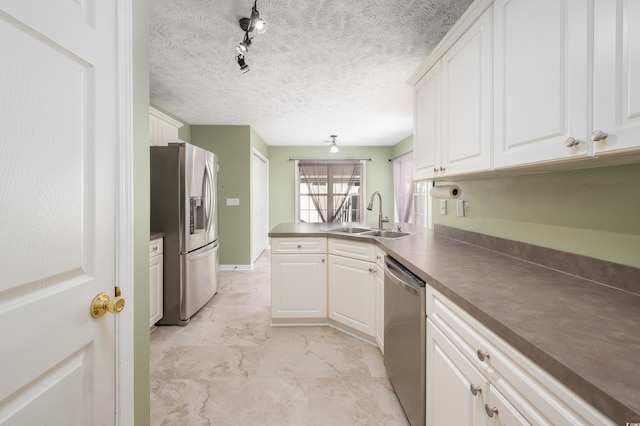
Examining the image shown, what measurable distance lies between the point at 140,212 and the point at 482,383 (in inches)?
52.3

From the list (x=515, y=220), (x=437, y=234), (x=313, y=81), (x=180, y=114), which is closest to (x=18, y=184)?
(x=515, y=220)

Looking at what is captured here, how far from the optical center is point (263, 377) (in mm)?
1925

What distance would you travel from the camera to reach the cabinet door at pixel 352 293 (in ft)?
7.52

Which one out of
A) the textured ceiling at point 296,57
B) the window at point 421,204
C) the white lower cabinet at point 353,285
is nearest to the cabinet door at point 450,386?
the white lower cabinet at point 353,285

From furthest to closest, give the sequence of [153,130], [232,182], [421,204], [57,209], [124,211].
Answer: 1. [421,204]
2. [232,182]
3. [153,130]
4. [124,211]
5. [57,209]

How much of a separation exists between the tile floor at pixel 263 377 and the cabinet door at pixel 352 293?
0.16 metres

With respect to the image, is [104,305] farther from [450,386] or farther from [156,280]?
[156,280]

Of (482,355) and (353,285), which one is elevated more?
(482,355)

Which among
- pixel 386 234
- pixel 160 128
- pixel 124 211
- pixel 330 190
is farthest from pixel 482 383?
pixel 330 190

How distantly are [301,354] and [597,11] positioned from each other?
2382 millimetres

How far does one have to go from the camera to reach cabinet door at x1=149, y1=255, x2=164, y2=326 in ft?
8.25

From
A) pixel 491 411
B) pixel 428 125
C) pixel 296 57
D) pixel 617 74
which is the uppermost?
pixel 296 57

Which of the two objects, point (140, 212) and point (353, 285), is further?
point (353, 285)

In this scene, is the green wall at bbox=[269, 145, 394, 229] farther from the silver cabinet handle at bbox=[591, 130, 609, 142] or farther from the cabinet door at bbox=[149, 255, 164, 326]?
the silver cabinet handle at bbox=[591, 130, 609, 142]
